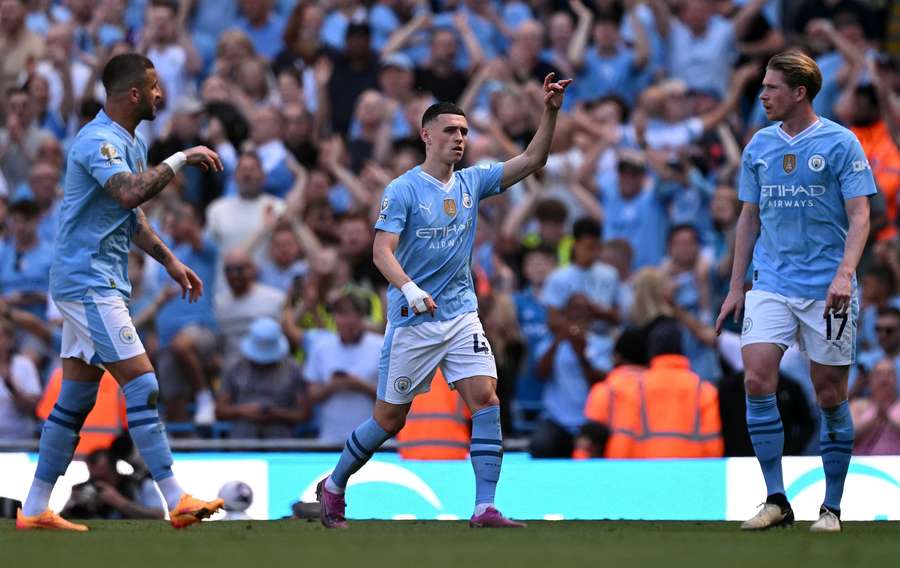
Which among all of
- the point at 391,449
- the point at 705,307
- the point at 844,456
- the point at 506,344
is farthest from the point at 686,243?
the point at 844,456

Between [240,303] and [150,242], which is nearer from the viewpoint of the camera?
[150,242]

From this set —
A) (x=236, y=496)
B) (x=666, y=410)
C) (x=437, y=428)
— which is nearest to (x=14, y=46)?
(x=437, y=428)

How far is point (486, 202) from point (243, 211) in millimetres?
2434

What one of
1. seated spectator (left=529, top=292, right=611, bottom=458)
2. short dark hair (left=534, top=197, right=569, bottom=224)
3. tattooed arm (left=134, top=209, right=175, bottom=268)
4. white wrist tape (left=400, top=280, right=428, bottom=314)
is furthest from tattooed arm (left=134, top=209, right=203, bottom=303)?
short dark hair (left=534, top=197, right=569, bottom=224)

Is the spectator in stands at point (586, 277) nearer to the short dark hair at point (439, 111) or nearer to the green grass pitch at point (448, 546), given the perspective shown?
the green grass pitch at point (448, 546)

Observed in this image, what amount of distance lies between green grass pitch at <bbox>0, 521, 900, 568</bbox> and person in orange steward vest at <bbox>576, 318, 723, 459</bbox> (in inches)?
107

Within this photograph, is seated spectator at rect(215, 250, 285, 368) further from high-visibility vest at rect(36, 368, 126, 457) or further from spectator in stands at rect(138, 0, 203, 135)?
spectator in stands at rect(138, 0, 203, 135)

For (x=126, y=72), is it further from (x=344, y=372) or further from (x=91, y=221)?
(x=344, y=372)

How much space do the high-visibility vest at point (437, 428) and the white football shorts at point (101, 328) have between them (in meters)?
4.28

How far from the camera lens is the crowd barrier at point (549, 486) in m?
12.0

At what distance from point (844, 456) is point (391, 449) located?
5.13 metres

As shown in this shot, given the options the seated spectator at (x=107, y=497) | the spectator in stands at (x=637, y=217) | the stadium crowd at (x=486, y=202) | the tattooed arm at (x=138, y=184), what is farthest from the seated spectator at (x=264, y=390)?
the tattooed arm at (x=138, y=184)

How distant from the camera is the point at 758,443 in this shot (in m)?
9.70

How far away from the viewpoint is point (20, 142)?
17.9 m
